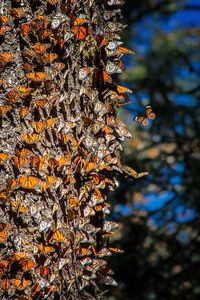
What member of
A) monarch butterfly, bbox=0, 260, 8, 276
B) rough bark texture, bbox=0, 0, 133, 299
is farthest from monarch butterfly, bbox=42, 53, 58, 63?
monarch butterfly, bbox=0, 260, 8, 276

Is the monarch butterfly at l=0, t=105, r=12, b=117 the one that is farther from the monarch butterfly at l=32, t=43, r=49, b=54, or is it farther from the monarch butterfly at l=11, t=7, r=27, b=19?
the monarch butterfly at l=11, t=7, r=27, b=19

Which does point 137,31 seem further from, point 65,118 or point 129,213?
point 65,118

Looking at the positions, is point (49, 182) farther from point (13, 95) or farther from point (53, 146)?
point (13, 95)

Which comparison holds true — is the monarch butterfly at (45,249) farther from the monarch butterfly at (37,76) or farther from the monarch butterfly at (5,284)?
the monarch butterfly at (37,76)

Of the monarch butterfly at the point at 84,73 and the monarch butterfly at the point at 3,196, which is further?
the monarch butterfly at the point at 84,73

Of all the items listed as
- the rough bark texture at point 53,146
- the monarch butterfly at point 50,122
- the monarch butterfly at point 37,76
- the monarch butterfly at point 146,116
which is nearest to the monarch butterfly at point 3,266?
the rough bark texture at point 53,146

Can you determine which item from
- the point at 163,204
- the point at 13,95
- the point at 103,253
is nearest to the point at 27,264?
the point at 103,253

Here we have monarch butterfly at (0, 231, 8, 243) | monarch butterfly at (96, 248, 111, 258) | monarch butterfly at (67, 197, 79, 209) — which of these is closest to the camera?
monarch butterfly at (0, 231, 8, 243)

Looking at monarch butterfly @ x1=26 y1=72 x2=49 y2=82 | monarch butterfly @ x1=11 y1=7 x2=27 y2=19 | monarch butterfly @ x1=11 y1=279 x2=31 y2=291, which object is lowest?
monarch butterfly @ x1=11 y1=279 x2=31 y2=291
